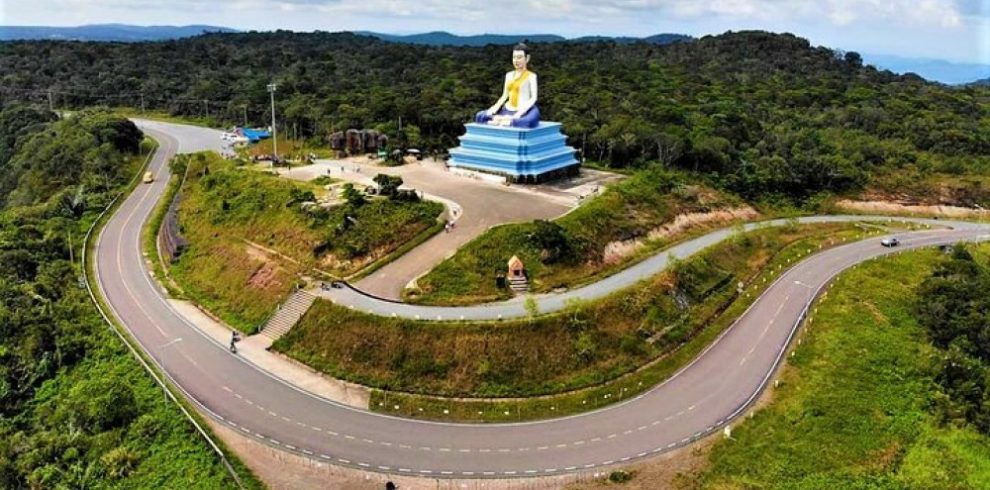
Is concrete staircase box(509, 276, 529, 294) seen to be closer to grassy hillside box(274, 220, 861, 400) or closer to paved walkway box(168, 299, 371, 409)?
grassy hillside box(274, 220, 861, 400)

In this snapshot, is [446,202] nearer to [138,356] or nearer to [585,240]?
[585,240]

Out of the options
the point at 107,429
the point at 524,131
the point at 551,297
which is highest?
the point at 524,131

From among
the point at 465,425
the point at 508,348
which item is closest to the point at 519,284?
the point at 508,348

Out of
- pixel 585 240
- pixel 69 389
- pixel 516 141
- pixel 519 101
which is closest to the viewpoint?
pixel 69 389

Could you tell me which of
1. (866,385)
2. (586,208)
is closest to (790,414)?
(866,385)

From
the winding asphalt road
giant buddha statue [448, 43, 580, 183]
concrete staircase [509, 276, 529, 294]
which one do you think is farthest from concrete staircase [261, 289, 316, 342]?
giant buddha statue [448, 43, 580, 183]

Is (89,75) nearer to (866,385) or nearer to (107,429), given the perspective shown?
(107,429)
